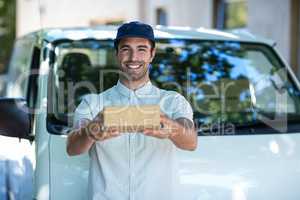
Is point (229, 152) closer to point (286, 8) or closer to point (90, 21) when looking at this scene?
point (286, 8)

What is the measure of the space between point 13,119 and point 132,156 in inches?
49.3

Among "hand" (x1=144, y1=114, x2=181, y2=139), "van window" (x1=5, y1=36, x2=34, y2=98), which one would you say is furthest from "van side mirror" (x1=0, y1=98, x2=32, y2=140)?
"van window" (x1=5, y1=36, x2=34, y2=98)

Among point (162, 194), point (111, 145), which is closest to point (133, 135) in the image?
point (111, 145)

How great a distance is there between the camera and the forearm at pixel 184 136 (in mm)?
2391

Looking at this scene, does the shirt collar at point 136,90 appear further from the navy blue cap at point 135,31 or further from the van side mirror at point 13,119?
the van side mirror at point 13,119

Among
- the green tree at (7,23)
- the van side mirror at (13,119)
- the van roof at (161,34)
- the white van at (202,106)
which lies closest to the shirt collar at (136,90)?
the white van at (202,106)

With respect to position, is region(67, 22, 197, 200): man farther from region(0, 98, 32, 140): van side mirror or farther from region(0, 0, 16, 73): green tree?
region(0, 0, 16, 73): green tree

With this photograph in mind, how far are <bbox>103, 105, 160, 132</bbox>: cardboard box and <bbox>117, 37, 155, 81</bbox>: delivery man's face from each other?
14.2 inches

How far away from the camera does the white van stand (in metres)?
3.17

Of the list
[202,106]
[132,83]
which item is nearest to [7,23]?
[202,106]

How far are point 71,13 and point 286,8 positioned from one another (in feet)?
39.0

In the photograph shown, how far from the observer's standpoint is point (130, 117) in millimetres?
2189

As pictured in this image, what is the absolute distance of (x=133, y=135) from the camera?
2564 millimetres

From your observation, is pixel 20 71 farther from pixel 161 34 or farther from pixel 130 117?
pixel 130 117
